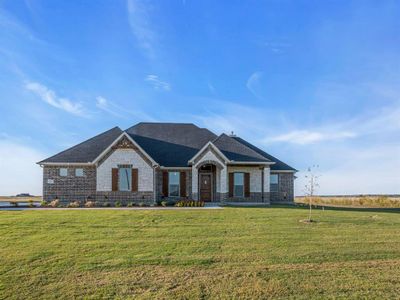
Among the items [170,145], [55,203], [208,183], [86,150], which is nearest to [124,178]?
[86,150]

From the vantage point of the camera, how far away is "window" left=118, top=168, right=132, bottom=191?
84.5 ft

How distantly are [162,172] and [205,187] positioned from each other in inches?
148

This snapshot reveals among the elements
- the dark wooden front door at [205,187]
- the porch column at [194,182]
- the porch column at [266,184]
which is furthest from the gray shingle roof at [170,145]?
the dark wooden front door at [205,187]

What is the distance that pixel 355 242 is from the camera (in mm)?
12227

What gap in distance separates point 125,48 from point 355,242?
1514 centimetres

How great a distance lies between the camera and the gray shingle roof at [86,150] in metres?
26.5

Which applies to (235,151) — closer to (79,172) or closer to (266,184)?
(266,184)

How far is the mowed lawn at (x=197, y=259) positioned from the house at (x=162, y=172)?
10059 mm

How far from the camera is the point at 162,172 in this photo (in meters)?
27.6

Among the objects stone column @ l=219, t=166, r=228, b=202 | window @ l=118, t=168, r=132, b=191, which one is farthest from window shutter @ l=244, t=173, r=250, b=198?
window @ l=118, t=168, r=132, b=191

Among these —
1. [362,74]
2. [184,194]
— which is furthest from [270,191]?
[362,74]

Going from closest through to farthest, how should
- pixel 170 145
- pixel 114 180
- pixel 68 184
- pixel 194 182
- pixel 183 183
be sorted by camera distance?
pixel 114 180, pixel 68 184, pixel 194 182, pixel 183 183, pixel 170 145

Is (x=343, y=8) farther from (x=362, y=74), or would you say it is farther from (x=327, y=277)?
(x=327, y=277)

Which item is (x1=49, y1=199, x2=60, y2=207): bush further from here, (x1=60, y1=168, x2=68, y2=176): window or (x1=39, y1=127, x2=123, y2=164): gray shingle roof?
(x1=39, y1=127, x2=123, y2=164): gray shingle roof
